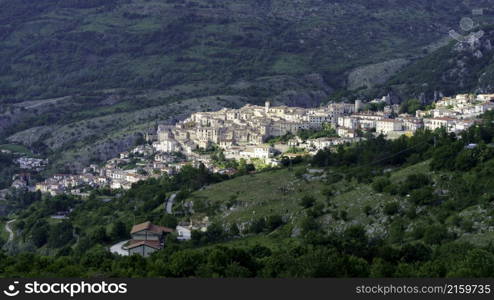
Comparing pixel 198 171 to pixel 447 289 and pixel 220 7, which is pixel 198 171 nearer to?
pixel 447 289

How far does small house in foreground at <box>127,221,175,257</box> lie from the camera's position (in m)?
53.5

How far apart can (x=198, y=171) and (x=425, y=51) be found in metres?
86.9

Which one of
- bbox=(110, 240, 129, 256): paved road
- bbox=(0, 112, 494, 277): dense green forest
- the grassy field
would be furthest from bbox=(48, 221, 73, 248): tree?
the grassy field

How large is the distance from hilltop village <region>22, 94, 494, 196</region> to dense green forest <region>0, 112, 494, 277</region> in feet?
19.1

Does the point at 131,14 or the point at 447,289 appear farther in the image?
the point at 131,14

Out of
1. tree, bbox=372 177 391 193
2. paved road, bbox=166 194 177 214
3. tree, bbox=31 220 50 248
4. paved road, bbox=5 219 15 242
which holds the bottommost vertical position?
paved road, bbox=5 219 15 242

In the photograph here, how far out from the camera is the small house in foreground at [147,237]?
5347 cm

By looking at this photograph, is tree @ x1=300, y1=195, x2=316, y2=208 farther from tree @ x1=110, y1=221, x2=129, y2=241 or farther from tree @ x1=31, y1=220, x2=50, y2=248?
tree @ x1=31, y1=220, x2=50, y2=248

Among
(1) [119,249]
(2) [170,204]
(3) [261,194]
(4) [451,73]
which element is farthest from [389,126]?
(4) [451,73]

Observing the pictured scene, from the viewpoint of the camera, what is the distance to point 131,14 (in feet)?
592

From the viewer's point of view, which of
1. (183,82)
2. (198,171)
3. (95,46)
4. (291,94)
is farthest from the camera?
(95,46)

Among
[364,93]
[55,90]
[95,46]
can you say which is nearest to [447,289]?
[364,93]

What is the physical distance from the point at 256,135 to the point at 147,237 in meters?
32.9

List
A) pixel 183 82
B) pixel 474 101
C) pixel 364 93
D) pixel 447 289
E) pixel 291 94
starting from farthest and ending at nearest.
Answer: pixel 183 82 → pixel 291 94 → pixel 364 93 → pixel 474 101 → pixel 447 289
